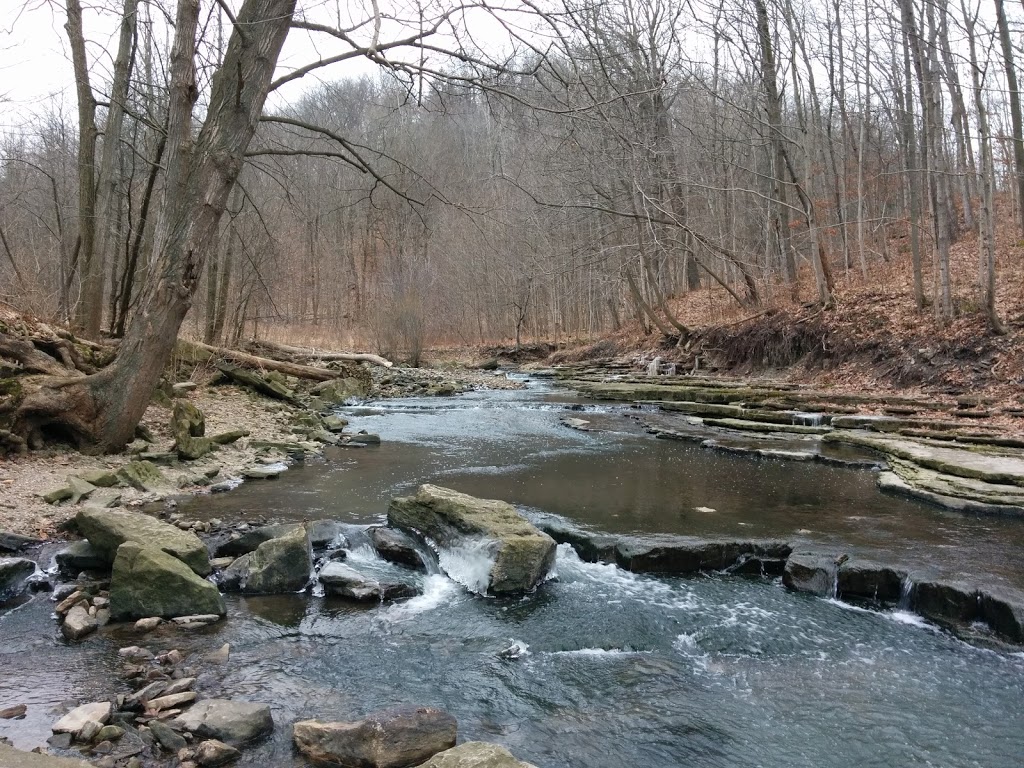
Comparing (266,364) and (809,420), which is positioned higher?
(266,364)

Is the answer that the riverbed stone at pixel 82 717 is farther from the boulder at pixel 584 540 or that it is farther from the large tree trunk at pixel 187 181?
the large tree trunk at pixel 187 181

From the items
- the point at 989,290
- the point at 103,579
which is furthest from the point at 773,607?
the point at 989,290

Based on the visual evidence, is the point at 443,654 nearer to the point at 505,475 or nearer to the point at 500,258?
the point at 505,475

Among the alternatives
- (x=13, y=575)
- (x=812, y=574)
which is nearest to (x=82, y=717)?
(x=13, y=575)

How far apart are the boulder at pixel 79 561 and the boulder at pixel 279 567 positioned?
1.07m

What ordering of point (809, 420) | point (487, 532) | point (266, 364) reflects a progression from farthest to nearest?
1. point (266, 364)
2. point (809, 420)
3. point (487, 532)

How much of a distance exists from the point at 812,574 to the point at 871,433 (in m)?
6.50

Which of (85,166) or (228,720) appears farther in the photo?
(85,166)

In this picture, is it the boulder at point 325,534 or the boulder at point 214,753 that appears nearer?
the boulder at point 214,753

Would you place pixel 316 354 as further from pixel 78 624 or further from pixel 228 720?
pixel 228 720

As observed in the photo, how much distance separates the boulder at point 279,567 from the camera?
498 cm

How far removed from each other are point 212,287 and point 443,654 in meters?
15.2

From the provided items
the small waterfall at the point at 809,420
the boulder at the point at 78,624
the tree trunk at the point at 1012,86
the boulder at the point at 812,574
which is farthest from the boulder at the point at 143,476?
the tree trunk at the point at 1012,86

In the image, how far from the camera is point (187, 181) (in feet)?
23.6
